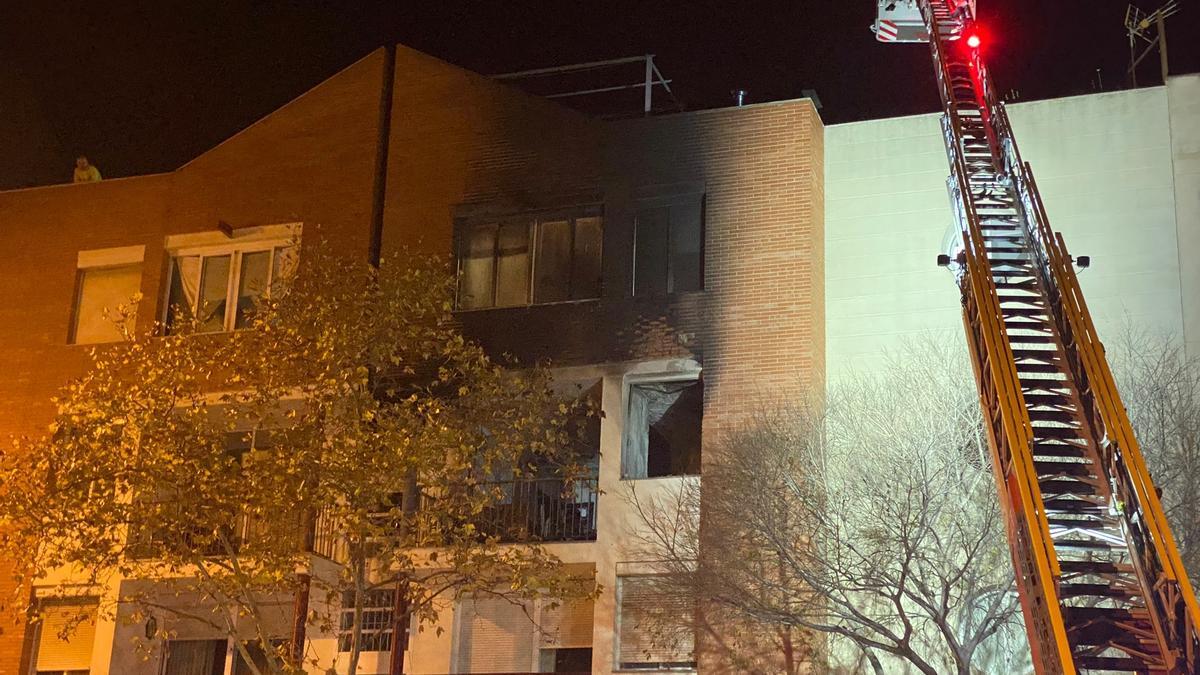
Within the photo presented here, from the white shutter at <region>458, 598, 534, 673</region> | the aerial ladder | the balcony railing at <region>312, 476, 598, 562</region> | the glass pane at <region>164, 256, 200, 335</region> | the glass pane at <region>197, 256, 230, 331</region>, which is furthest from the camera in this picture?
the glass pane at <region>164, 256, 200, 335</region>

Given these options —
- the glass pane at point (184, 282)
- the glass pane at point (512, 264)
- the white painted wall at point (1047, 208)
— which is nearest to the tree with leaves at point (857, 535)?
the white painted wall at point (1047, 208)

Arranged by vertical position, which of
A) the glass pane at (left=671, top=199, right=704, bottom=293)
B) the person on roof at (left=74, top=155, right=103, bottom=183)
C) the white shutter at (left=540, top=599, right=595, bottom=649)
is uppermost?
the person on roof at (left=74, top=155, right=103, bottom=183)

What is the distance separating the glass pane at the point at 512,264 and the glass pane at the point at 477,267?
0.46 feet

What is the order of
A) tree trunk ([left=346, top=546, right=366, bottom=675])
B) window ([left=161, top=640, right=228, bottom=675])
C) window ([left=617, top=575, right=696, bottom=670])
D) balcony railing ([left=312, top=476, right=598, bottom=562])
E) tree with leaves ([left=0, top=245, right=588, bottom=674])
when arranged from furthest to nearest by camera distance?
window ([left=161, top=640, right=228, bottom=675])
balcony railing ([left=312, top=476, right=598, bottom=562])
window ([left=617, top=575, right=696, bottom=670])
tree with leaves ([left=0, top=245, right=588, bottom=674])
tree trunk ([left=346, top=546, right=366, bottom=675])

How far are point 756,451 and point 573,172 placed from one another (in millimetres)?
6716

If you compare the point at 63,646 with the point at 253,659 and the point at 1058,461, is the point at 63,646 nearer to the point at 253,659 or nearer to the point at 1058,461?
the point at 253,659

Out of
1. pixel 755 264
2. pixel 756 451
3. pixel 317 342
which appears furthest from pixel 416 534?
pixel 755 264

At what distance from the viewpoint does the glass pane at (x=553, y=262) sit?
23.7 meters

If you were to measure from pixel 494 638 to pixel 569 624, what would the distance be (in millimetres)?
1269

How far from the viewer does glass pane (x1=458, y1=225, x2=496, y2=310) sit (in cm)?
2419

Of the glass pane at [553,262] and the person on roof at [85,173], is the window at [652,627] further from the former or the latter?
the person on roof at [85,173]

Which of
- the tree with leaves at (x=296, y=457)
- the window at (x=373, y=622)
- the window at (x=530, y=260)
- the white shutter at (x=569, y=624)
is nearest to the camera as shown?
the tree with leaves at (x=296, y=457)

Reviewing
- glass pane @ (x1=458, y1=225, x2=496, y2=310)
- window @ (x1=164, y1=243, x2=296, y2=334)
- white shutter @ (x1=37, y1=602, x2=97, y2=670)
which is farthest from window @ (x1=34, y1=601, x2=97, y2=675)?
glass pane @ (x1=458, y1=225, x2=496, y2=310)

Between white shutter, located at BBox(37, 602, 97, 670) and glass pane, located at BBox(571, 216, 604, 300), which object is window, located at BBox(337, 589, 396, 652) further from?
glass pane, located at BBox(571, 216, 604, 300)
